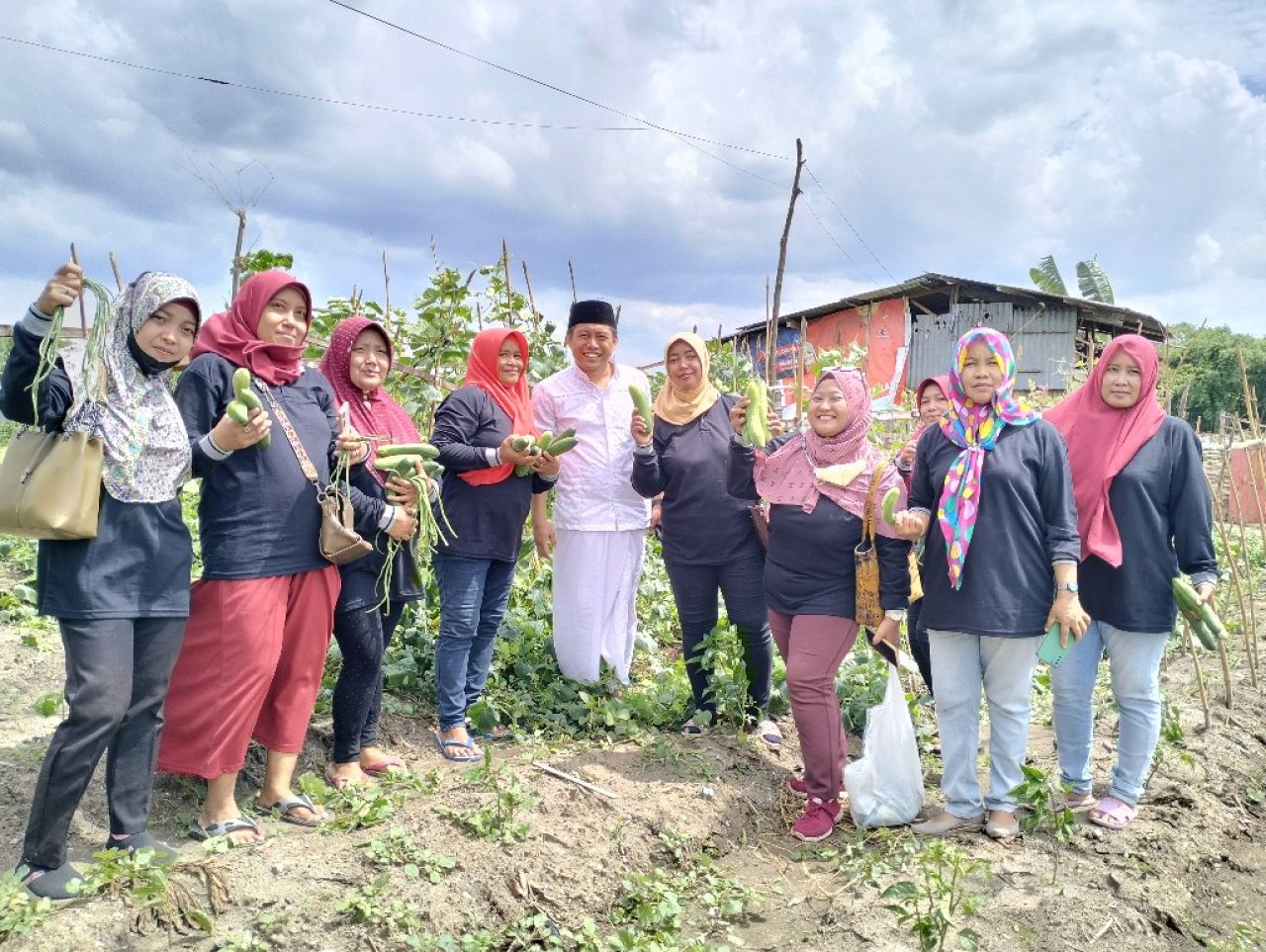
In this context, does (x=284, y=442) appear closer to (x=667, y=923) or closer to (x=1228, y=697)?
(x=667, y=923)

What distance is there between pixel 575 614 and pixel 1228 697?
143 inches

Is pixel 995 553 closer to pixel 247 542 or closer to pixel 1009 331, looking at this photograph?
pixel 247 542

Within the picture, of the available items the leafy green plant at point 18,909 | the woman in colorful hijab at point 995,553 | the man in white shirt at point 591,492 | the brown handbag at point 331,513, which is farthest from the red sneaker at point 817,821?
the leafy green plant at point 18,909

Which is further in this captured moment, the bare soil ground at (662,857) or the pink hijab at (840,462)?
the pink hijab at (840,462)

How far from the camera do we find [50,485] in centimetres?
239

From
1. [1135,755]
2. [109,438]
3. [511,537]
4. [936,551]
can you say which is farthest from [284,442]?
[1135,755]

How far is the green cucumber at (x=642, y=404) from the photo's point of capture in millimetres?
3912

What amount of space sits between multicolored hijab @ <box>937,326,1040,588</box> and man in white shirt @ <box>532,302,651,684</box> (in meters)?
1.47

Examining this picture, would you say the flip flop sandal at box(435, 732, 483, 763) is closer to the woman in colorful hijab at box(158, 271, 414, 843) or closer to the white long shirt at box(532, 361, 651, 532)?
the woman in colorful hijab at box(158, 271, 414, 843)

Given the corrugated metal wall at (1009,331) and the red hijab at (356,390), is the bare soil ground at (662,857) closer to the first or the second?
the red hijab at (356,390)

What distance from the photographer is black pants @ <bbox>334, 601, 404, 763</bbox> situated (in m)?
3.35

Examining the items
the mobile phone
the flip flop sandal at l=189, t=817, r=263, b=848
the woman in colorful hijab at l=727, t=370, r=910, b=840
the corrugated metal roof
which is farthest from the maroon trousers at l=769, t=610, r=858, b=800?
the corrugated metal roof

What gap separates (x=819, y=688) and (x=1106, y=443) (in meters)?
1.40

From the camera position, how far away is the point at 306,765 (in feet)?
12.1
